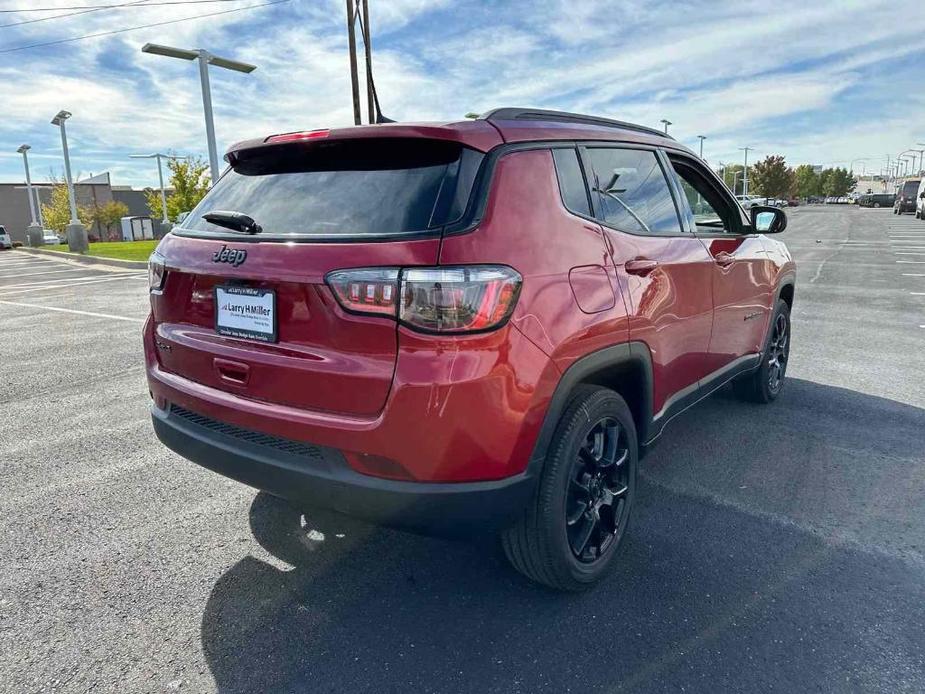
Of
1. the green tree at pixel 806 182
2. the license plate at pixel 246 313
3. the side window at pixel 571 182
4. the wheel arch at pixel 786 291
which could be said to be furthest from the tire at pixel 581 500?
the green tree at pixel 806 182

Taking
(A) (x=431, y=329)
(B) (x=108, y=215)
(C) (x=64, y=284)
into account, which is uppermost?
(B) (x=108, y=215)

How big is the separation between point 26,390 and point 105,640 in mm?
4031

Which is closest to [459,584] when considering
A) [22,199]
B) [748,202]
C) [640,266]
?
[640,266]

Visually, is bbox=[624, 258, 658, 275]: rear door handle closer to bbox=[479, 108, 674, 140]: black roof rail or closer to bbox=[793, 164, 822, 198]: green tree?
bbox=[479, 108, 674, 140]: black roof rail

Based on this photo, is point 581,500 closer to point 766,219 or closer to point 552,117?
point 552,117

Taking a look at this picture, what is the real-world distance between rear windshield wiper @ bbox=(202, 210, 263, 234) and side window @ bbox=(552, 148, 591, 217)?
1.12m

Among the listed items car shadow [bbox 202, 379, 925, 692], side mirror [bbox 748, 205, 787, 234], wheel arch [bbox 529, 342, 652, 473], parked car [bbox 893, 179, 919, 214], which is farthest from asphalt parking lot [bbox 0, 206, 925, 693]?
parked car [bbox 893, 179, 919, 214]

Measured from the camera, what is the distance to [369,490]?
2131 mm

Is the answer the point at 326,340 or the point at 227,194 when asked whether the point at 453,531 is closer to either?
the point at 326,340

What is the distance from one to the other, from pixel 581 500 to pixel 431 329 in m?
1.03

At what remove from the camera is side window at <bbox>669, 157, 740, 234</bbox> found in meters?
3.70

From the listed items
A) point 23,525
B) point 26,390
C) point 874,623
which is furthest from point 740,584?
point 26,390

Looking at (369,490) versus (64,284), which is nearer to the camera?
(369,490)

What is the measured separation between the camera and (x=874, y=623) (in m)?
2.44
